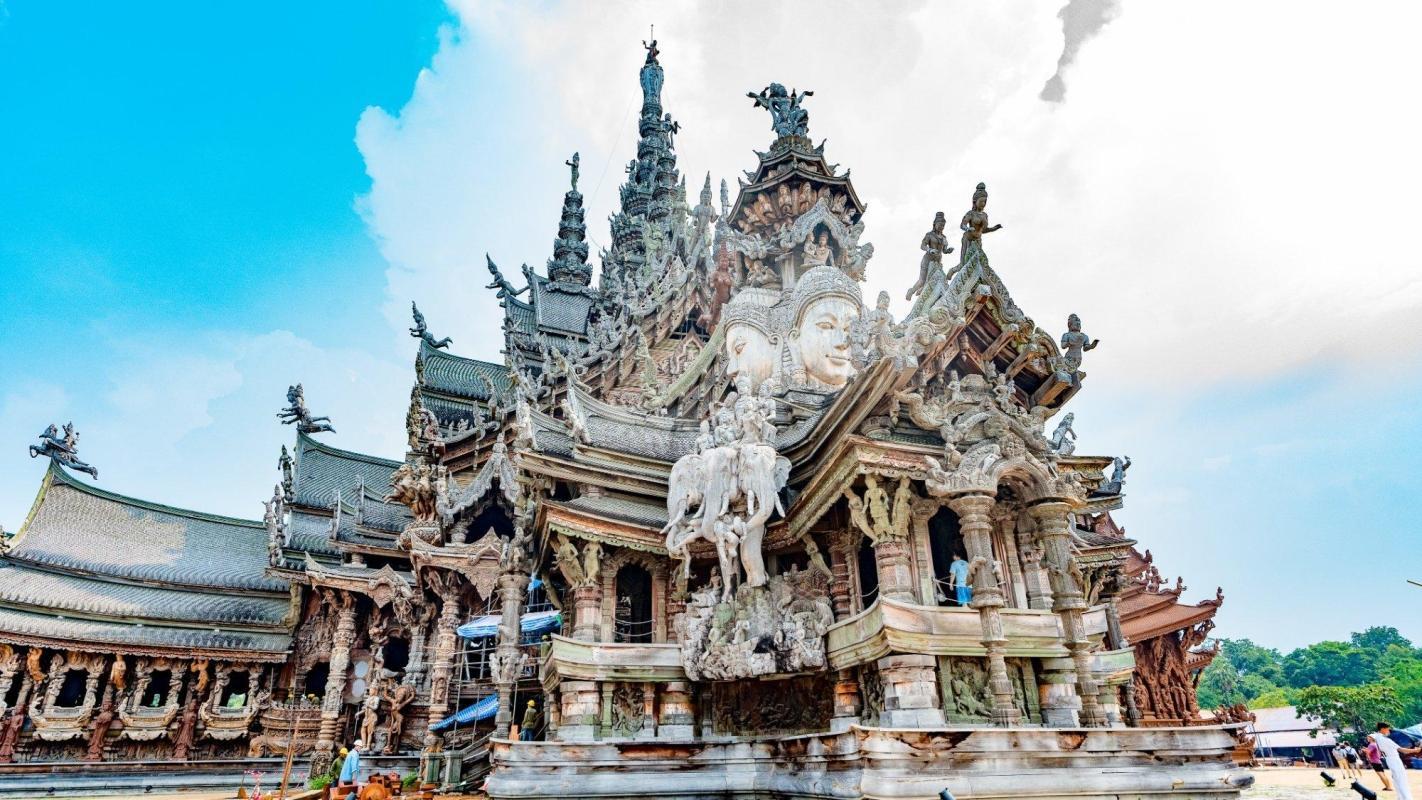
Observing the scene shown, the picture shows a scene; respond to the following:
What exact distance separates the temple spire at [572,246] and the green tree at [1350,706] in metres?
42.5

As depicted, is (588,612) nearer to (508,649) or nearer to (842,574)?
(508,649)

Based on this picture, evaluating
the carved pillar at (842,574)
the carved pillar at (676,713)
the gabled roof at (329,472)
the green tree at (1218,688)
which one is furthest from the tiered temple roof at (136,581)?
the green tree at (1218,688)

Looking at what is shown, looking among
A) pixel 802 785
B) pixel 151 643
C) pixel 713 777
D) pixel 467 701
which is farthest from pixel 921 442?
pixel 151 643

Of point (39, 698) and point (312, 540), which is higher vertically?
point (312, 540)

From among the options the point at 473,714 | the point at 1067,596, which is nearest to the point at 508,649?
the point at 473,714

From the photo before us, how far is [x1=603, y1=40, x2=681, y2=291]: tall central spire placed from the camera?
38.1m

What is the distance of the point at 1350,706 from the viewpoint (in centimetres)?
3853

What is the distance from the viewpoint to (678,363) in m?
21.6

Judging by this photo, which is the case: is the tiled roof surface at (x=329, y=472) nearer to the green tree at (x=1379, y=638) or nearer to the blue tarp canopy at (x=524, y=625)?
the blue tarp canopy at (x=524, y=625)

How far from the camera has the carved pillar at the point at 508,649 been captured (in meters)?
11.7

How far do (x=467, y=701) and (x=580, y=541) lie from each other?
8144 millimetres

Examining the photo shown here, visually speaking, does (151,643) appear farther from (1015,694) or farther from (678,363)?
(1015,694)

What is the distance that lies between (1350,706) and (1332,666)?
35.5m

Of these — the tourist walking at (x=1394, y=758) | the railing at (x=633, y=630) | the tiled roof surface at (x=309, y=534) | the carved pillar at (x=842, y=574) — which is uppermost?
the tiled roof surface at (x=309, y=534)
